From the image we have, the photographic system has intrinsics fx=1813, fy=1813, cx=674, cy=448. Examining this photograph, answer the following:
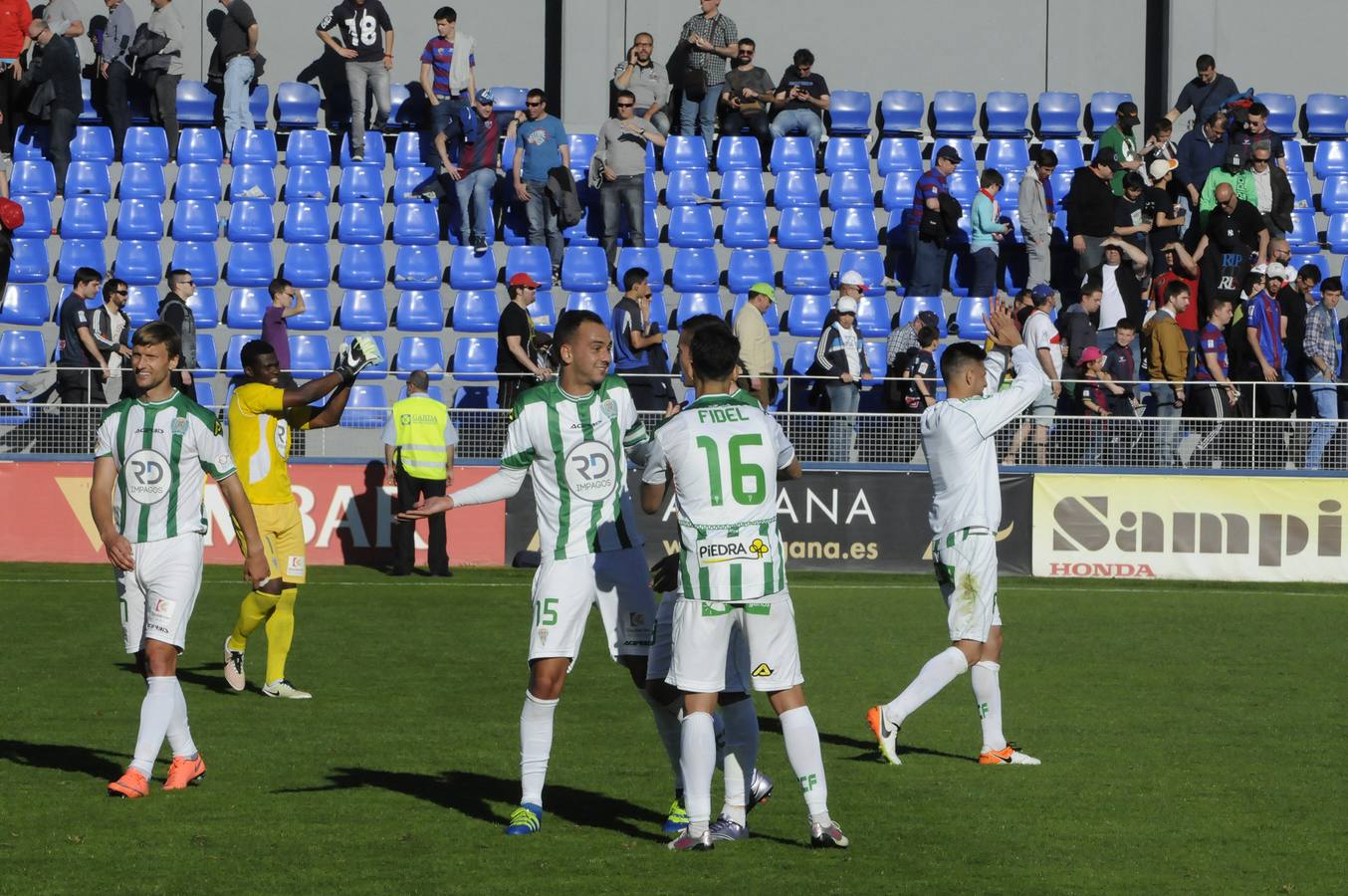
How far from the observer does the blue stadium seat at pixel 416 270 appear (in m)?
22.2

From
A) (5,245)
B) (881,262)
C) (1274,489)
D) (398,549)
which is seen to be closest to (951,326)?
(881,262)

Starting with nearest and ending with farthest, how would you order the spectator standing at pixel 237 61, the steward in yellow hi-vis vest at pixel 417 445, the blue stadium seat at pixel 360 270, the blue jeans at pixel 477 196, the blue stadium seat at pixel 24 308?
1. the steward in yellow hi-vis vest at pixel 417 445
2. the blue stadium seat at pixel 24 308
3. the blue jeans at pixel 477 196
4. the blue stadium seat at pixel 360 270
5. the spectator standing at pixel 237 61

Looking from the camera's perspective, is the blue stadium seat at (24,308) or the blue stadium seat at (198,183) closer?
the blue stadium seat at (24,308)

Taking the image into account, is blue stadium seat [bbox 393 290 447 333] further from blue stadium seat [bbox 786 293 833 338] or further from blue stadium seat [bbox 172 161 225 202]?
blue stadium seat [bbox 786 293 833 338]

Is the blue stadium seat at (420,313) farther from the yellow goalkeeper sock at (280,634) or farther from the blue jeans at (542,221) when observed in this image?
the yellow goalkeeper sock at (280,634)

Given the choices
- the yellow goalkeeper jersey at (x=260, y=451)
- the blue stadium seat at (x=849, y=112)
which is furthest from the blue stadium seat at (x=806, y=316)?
the yellow goalkeeper jersey at (x=260, y=451)

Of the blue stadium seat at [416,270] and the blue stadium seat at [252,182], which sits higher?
the blue stadium seat at [252,182]

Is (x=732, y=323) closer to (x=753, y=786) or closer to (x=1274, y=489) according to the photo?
(x=1274, y=489)

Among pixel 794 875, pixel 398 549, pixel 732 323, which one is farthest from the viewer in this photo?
pixel 732 323

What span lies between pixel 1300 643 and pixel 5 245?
14.9 metres

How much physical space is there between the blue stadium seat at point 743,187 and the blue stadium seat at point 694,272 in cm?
130

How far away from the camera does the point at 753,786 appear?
7355 millimetres

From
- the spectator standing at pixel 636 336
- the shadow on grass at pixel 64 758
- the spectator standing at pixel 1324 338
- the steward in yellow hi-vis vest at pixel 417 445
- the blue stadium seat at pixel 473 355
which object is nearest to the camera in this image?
the shadow on grass at pixel 64 758

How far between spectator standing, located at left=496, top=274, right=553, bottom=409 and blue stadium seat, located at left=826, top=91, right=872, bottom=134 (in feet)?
26.9
